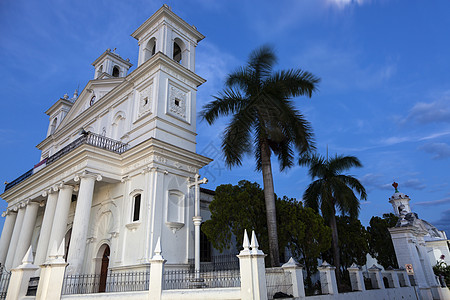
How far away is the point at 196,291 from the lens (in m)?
8.19

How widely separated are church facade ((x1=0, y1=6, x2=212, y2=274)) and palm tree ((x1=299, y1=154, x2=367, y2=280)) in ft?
22.8

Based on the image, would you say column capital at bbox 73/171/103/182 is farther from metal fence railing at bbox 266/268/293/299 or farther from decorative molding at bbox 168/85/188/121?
metal fence railing at bbox 266/268/293/299

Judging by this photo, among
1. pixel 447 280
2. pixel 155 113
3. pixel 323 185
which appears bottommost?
pixel 447 280

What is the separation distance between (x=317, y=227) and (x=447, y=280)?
18.1 meters

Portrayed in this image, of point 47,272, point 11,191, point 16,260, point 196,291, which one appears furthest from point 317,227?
point 11,191

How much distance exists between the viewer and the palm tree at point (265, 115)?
13.6m

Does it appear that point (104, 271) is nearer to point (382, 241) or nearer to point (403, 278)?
point (403, 278)

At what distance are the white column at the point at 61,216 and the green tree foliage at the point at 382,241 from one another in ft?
72.8

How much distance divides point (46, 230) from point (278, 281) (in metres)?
12.7

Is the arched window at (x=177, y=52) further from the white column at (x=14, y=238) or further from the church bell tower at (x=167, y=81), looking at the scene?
the white column at (x=14, y=238)

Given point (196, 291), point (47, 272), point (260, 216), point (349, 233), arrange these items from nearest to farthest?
point (196, 291), point (47, 272), point (260, 216), point (349, 233)

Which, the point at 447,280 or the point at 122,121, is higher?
the point at 122,121

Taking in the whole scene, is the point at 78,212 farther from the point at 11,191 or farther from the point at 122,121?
the point at 11,191

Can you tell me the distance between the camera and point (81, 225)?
13.7 metres
